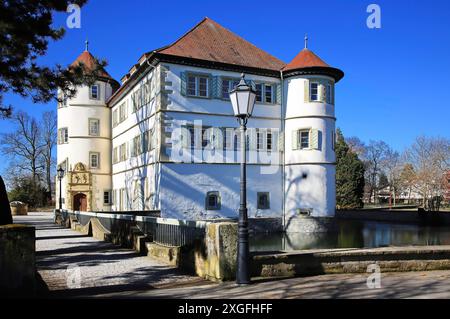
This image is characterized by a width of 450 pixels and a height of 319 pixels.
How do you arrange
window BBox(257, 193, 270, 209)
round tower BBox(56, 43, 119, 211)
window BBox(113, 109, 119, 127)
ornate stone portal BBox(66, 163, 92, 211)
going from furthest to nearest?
1. round tower BBox(56, 43, 119, 211)
2. window BBox(113, 109, 119, 127)
3. ornate stone portal BBox(66, 163, 92, 211)
4. window BBox(257, 193, 270, 209)

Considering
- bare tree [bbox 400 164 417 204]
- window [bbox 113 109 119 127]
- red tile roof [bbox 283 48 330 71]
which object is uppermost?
red tile roof [bbox 283 48 330 71]

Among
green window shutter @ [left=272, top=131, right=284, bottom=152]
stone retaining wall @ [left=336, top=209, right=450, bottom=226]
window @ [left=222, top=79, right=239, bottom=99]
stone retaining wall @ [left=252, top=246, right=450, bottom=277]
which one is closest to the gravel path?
stone retaining wall @ [left=252, top=246, right=450, bottom=277]

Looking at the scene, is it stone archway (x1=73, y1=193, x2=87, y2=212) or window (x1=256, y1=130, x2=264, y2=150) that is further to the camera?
stone archway (x1=73, y1=193, x2=87, y2=212)

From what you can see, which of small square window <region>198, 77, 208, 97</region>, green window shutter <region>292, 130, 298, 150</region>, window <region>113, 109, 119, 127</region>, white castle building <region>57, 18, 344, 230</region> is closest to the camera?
white castle building <region>57, 18, 344, 230</region>

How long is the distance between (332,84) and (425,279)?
2487 cm

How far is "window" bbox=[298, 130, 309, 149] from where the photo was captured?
30.5m

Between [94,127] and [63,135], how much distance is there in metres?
2.68

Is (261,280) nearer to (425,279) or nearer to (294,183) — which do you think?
(425,279)

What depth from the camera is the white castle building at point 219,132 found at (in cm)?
2730

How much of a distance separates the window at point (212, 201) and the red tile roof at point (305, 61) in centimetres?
978

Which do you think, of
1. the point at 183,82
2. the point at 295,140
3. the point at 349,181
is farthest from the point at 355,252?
the point at 349,181

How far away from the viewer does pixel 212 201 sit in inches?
1117

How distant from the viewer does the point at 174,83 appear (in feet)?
90.0

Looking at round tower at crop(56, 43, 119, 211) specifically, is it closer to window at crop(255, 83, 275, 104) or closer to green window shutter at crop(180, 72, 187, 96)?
green window shutter at crop(180, 72, 187, 96)
